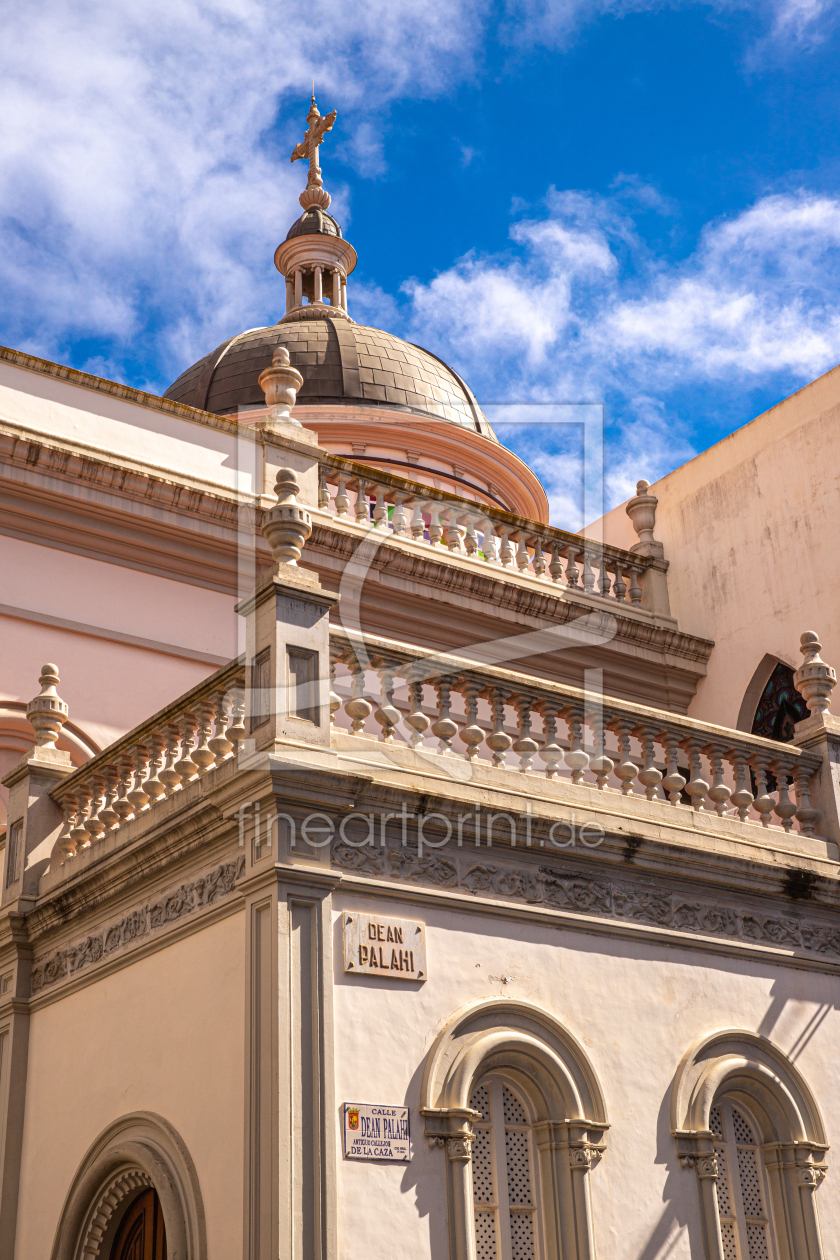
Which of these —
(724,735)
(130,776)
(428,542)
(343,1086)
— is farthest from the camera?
(428,542)

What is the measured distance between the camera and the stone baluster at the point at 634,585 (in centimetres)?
1437

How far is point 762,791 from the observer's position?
31.5 ft

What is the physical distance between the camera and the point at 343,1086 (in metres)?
7.03

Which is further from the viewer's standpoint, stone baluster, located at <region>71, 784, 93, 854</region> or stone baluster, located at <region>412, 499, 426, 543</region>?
stone baluster, located at <region>412, 499, 426, 543</region>

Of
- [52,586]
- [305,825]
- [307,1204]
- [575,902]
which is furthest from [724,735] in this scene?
[52,586]

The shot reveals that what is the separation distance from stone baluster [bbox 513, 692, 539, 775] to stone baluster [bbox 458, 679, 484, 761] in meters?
0.31

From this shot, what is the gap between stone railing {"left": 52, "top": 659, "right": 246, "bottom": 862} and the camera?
8.05 meters

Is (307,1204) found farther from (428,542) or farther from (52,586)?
(428,542)

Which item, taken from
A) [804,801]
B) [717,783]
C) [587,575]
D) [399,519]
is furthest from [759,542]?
[717,783]

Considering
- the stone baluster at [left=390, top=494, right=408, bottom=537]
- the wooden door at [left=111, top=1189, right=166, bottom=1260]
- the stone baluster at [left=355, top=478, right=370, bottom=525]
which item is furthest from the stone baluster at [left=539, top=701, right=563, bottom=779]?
the stone baluster at [left=390, top=494, right=408, bottom=537]

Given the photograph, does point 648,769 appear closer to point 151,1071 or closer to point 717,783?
point 717,783

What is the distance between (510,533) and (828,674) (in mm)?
4247

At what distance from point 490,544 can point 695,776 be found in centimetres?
444

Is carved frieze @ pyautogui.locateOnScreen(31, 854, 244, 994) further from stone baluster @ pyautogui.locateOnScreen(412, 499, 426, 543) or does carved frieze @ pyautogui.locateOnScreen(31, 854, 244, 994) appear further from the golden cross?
the golden cross
